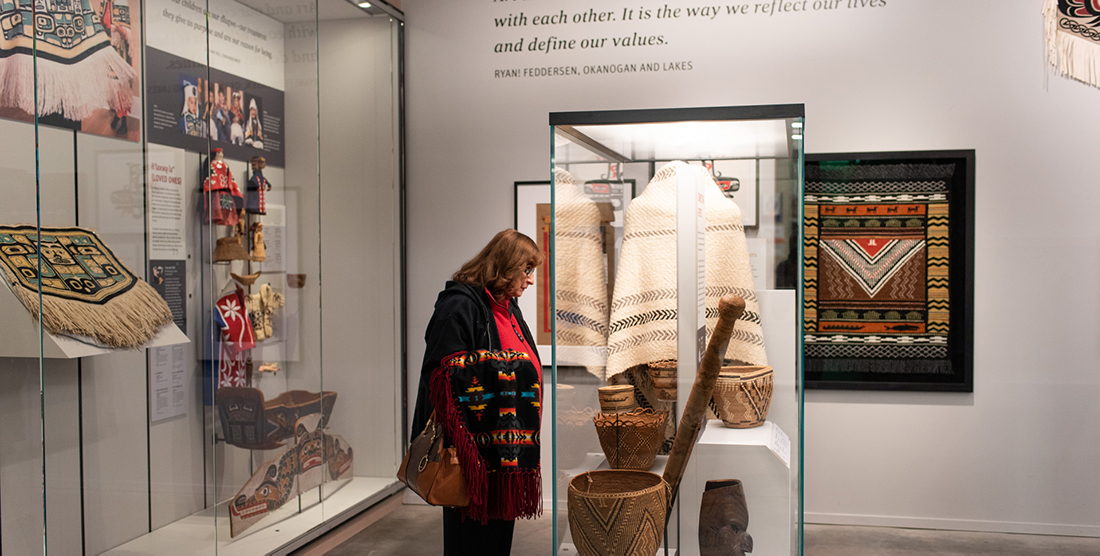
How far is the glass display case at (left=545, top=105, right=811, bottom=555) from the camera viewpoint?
7.21ft

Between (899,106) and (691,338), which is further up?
(899,106)

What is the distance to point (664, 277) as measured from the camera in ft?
7.32

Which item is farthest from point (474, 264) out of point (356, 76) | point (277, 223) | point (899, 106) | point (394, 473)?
point (899, 106)

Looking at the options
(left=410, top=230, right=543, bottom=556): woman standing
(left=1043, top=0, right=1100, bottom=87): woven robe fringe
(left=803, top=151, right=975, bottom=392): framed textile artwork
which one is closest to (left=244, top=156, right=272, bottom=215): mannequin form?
(left=410, top=230, right=543, bottom=556): woman standing

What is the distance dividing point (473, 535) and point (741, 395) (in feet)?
3.14

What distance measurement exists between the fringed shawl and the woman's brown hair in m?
0.23

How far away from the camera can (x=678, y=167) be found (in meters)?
2.23

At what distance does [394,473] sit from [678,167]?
2523 mm

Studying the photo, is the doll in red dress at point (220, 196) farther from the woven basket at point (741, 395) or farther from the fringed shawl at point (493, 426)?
the woven basket at point (741, 395)

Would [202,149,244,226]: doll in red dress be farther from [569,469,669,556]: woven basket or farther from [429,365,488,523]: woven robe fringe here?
[569,469,669,556]: woven basket

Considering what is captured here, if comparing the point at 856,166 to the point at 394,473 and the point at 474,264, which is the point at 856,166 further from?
the point at 394,473

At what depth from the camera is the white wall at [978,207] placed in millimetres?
3482

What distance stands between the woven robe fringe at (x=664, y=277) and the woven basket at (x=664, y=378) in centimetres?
2

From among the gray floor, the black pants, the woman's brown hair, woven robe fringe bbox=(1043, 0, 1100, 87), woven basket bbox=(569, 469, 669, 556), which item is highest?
woven robe fringe bbox=(1043, 0, 1100, 87)
